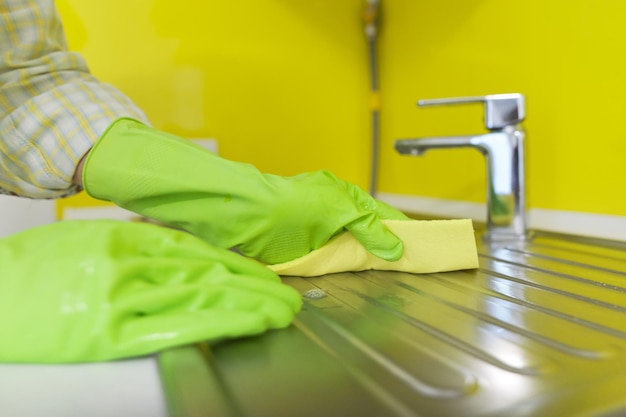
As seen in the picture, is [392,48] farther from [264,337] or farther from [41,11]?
[264,337]

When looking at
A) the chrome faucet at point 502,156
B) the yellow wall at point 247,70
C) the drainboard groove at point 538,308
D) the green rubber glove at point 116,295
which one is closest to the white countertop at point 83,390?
the green rubber glove at point 116,295

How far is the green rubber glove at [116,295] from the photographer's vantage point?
0.37 meters

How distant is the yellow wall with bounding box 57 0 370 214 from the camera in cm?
110

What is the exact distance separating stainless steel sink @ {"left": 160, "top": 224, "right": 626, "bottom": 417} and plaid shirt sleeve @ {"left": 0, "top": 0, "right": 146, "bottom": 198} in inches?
13.6

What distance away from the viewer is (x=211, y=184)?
1.89ft

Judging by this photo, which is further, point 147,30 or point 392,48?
point 392,48

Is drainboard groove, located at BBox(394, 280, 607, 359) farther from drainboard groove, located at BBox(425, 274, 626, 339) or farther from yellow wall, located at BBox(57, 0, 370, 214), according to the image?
yellow wall, located at BBox(57, 0, 370, 214)

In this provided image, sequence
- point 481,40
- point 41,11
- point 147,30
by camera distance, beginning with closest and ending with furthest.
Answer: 1. point 41,11
2. point 481,40
3. point 147,30

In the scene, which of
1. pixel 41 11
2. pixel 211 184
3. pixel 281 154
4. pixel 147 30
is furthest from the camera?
pixel 281 154

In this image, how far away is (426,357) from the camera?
0.39 m

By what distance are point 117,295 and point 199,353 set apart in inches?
2.7

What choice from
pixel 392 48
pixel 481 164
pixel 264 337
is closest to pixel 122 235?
pixel 264 337

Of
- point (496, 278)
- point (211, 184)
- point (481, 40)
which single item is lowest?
point (496, 278)

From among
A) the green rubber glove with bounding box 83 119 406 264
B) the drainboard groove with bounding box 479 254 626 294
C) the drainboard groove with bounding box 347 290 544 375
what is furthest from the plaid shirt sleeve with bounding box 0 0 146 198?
the drainboard groove with bounding box 479 254 626 294
